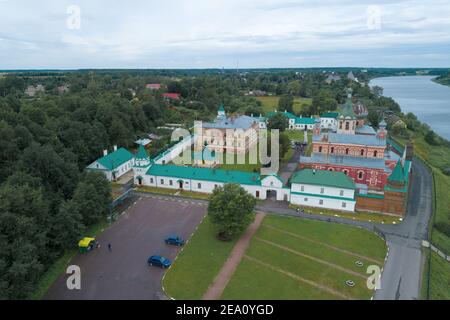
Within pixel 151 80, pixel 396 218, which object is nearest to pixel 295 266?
pixel 396 218

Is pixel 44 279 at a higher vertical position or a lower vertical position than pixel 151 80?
lower

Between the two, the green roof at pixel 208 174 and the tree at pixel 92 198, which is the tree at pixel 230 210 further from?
the tree at pixel 92 198

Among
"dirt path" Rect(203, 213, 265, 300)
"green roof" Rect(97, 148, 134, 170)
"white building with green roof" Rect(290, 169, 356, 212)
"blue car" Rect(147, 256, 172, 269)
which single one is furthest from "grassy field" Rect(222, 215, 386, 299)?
"green roof" Rect(97, 148, 134, 170)

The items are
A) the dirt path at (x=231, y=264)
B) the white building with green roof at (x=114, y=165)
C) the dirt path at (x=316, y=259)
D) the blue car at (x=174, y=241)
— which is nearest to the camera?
the dirt path at (x=231, y=264)

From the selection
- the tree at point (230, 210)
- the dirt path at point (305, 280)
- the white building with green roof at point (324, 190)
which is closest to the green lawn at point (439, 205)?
the dirt path at point (305, 280)

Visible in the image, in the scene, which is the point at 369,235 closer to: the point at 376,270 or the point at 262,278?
the point at 376,270

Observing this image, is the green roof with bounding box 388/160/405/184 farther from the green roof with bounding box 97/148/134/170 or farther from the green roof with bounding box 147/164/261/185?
the green roof with bounding box 97/148/134/170
